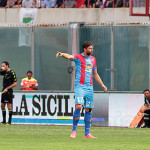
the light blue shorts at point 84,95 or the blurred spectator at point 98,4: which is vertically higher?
the blurred spectator at point 98,4

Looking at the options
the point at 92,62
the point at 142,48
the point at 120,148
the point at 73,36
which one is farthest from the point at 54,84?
the point at 120,148

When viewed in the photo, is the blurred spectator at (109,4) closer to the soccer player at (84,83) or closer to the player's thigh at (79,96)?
the soccer player at (84,83)

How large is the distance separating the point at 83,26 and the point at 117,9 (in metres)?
3.53

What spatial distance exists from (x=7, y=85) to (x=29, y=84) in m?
2.40

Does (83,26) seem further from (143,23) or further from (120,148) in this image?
(120,148)

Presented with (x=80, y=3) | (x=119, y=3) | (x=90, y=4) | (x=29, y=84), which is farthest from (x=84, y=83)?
(x=80, y=3)

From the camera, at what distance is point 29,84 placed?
22.0m

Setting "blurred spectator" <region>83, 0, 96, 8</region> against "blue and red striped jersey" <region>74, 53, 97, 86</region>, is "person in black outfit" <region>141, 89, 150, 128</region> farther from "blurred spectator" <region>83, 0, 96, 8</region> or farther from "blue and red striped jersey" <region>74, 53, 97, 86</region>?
"blurred spectator" <region>83, 0, 96, 8</region>

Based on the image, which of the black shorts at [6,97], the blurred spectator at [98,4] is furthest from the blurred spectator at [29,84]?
the blurred spectator at [98,4]

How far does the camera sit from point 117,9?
26.4 meters

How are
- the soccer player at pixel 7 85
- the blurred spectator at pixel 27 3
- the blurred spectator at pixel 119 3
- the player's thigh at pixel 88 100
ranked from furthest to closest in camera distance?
the blurred spectator at pixel 27 3 → the blurred spectator at pixel 119 3 → the soccer player at pixel 7 85 → the player's thigh at pixel 88 100

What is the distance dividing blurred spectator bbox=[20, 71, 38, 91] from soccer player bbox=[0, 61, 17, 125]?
1.91 m

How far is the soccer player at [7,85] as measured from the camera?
64.0 feet

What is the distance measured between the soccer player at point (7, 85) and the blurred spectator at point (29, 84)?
1.91 m
